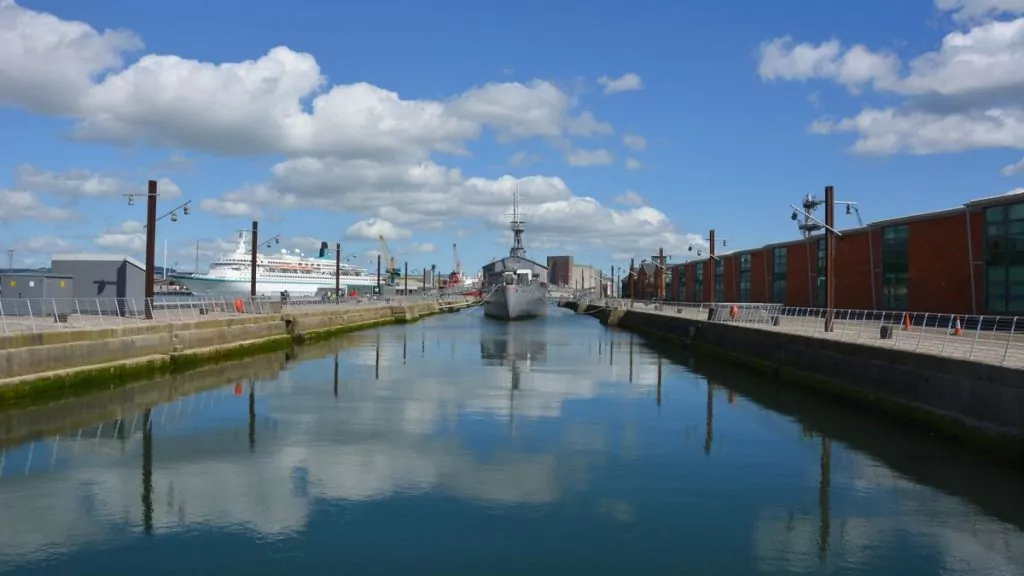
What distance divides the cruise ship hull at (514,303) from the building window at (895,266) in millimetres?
52539

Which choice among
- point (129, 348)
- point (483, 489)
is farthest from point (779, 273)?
point (483, 489)

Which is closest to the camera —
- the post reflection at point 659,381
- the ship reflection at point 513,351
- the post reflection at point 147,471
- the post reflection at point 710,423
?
the post reflection at point 147,471

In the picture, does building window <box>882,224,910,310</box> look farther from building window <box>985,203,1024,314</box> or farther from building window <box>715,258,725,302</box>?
building window <box>715,258,725,302</box>

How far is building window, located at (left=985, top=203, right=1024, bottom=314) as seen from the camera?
3722cm

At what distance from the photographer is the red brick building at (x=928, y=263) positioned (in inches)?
1503

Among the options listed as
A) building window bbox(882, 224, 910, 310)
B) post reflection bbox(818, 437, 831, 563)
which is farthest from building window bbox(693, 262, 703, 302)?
post reflection bbox(818, 437, 831, 563)

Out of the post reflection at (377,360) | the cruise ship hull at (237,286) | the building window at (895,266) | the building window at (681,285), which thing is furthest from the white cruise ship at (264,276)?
the building window at (895,266)

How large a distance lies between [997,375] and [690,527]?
936 centimetres

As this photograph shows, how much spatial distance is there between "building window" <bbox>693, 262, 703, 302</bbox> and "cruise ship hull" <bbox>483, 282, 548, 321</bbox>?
74.6 feet

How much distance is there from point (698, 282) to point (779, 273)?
122ft

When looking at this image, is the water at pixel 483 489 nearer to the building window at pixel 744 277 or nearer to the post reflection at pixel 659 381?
the post reflection at pixel 659 381

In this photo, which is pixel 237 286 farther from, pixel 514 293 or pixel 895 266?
pixel 895 266

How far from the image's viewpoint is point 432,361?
45.2 m

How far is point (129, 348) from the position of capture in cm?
3075
